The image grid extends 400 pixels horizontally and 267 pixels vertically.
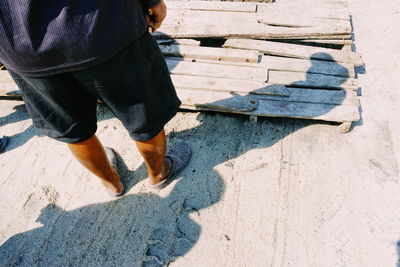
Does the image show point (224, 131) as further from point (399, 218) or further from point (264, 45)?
point (399, 218)

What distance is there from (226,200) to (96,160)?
3.58 ft

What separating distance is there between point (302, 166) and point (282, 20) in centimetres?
184

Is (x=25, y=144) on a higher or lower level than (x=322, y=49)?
lower

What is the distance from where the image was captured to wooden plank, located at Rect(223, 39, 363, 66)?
3162mm

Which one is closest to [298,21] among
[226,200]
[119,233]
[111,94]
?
[226,200]

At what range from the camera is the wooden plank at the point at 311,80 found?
292 centimetres

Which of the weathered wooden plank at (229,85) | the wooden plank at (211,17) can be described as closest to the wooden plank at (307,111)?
the weathered wooden plank at (229,85)

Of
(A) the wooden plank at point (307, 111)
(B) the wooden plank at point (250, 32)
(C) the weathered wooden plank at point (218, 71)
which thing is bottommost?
(A) the wooden plank at point (307, 111)

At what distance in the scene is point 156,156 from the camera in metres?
2.17

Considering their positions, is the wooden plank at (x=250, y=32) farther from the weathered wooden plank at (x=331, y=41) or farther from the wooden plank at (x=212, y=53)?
the wooden plank at (x=212, y=53)

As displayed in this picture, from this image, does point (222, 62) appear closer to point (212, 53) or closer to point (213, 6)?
point (212, 53)

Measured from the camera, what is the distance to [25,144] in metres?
2.98

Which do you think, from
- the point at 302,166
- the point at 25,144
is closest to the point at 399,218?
the point at 302,166

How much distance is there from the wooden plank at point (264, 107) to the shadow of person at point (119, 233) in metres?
0.75
